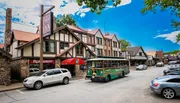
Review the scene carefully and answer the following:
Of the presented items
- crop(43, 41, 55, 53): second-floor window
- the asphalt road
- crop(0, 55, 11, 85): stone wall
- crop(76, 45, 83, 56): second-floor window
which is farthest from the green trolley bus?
crop(0, 55, 11, 85): stone wall

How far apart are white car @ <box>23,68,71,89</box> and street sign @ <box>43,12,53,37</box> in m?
4.35

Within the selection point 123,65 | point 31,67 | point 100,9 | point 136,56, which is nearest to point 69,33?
point 31,67

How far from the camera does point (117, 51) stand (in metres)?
40.3

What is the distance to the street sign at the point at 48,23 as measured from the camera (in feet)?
46.1

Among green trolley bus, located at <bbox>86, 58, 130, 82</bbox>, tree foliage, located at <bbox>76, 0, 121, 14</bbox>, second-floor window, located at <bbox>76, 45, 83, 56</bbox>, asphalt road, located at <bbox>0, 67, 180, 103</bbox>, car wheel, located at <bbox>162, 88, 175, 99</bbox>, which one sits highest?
tree foliage, located at <bbox>76, 0, 121, 14</bbox>

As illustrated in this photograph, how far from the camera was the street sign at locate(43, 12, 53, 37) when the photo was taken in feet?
46.1

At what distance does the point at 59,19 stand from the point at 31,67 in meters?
27.0

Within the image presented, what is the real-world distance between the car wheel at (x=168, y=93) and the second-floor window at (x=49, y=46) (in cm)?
1632

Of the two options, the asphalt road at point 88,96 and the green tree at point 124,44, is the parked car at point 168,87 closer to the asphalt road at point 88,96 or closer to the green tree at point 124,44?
the asphalt road at point 88,96

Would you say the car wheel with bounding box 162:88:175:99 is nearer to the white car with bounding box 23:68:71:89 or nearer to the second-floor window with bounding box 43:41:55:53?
the white car with bounding box 23:68:71:89

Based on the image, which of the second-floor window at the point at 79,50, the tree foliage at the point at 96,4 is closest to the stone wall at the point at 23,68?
the second-floor window at the point at 79,50

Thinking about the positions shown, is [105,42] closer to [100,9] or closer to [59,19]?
[59,19]

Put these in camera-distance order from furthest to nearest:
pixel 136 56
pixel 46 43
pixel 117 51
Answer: pixel 136 56
pixel 117 51
pixel 46 43

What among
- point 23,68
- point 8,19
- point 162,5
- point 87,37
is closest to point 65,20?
point 87,37
